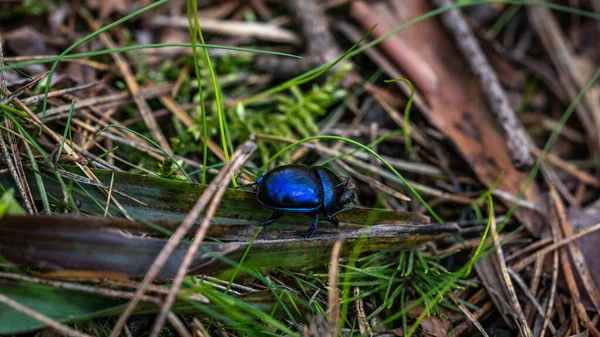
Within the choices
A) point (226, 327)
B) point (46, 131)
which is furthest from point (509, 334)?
point (46, 131)

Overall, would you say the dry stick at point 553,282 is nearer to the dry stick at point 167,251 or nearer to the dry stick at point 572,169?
the dry stick at point 572,169

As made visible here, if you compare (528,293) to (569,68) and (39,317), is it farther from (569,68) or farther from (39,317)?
(39,317)

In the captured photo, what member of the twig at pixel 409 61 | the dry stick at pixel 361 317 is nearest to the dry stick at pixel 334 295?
the dry stick at pixel 361 317

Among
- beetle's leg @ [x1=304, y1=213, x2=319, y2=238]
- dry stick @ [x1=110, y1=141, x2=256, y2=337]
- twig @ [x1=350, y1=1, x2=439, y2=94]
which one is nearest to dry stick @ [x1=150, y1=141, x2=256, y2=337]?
dry stick @ [x1=110, y1=141, x2=256, y2=337]

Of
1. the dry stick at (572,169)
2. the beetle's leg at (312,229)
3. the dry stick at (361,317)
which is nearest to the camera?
the dry stick at (361,317)

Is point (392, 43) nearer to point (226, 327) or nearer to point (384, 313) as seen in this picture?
point (384, 313)

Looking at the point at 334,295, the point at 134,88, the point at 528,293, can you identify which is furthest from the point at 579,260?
the point at 134,88
